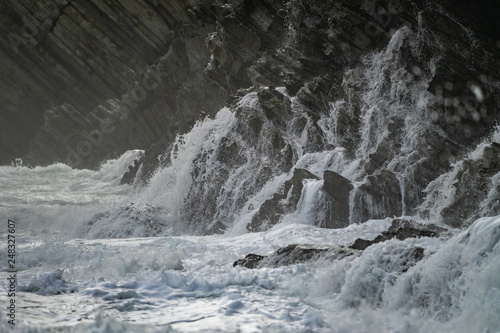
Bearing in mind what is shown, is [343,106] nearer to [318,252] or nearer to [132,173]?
[318,252]

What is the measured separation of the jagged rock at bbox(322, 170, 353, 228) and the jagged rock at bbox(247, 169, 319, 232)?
0.84 meters

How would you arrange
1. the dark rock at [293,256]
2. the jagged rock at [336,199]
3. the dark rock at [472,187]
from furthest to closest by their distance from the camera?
the jagged rock at [336,199], the dark rock at [472,187], the dark rock at [293,256]

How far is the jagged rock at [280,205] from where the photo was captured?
42.7ft

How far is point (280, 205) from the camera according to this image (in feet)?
43.3

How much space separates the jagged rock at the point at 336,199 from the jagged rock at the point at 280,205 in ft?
2.77

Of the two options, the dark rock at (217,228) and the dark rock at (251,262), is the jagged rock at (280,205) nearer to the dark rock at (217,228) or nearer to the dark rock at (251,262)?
the dark rock at (217,228)

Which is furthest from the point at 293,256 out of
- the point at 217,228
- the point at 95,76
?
the point at 95,76

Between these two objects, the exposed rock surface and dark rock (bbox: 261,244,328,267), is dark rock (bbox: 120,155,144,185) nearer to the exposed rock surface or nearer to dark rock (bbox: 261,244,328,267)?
the exposed rock surface

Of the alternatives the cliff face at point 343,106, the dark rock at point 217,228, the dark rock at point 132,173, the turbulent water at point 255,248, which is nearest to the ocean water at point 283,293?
the turbulent water at point 255,248

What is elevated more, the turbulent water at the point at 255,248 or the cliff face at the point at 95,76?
the cliff face at the point at 95,76

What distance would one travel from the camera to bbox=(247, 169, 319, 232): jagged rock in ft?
42.7

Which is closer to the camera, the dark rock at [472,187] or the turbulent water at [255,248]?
the turbulent water at [255,248]

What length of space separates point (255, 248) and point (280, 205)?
2.83 metres

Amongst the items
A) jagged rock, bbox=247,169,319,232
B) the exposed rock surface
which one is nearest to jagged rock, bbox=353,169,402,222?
jagged rock, bbox=247,169,319,232
